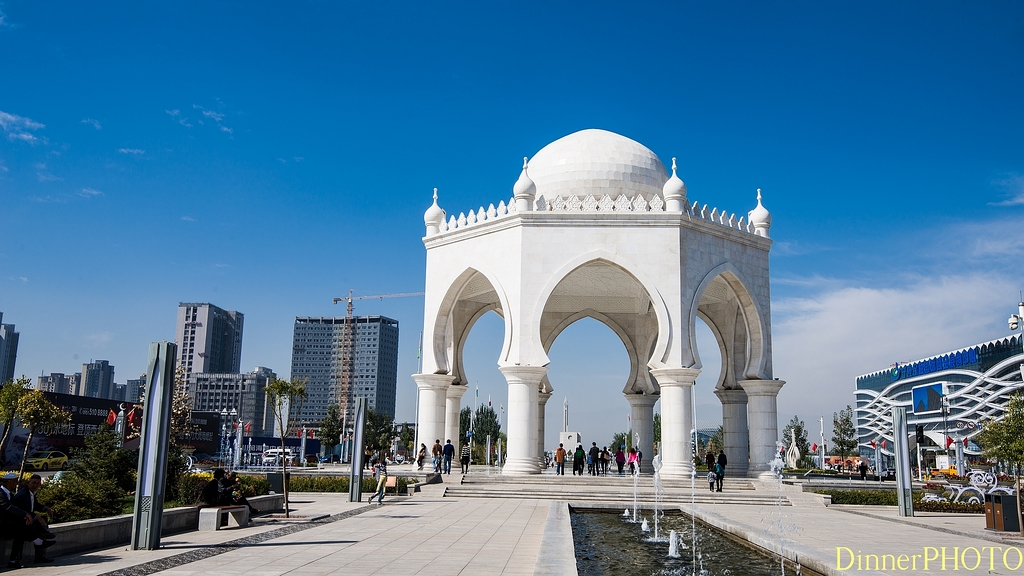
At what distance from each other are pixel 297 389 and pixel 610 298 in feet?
42.4

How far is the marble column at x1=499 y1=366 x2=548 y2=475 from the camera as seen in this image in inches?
837

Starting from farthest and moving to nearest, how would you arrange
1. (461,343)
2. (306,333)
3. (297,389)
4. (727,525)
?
(306,333) → (297,389) → (461,343) → (727,525)

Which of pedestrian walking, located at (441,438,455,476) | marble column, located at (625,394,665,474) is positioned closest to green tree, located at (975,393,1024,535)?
marble column, located at (625,394,665,474)

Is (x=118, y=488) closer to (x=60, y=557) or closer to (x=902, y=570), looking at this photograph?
(x=60, y=557)

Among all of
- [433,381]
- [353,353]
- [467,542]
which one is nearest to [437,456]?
Answer: [433,381]

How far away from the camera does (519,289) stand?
2184 centimetres

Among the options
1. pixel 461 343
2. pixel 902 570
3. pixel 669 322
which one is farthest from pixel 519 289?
pixel 902 570

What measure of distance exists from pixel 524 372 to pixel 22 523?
47.9ft

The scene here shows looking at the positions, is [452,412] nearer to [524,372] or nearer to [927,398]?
[524,372]

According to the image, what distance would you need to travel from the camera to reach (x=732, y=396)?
1022 inches

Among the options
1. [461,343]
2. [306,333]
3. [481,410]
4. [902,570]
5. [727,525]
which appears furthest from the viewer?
[306,333]

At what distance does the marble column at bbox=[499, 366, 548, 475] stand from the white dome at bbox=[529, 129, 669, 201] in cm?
566

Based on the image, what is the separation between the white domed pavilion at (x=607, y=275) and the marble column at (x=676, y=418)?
33 mm

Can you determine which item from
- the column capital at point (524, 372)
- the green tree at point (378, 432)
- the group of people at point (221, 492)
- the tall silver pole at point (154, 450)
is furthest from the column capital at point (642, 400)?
the green tree at point (378, 432)
